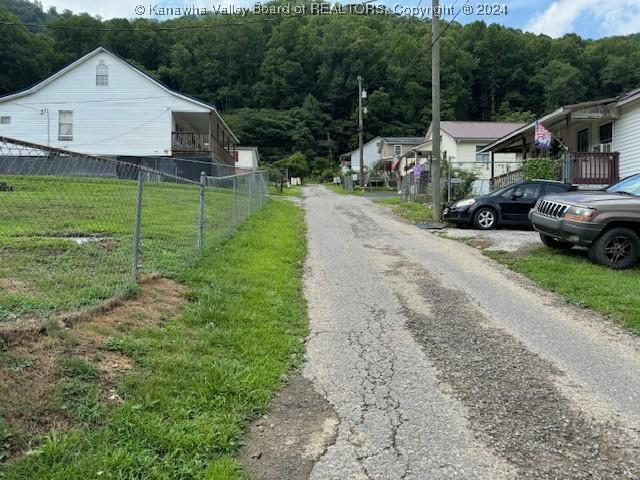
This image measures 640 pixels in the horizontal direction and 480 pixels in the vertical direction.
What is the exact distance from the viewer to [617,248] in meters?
9.74

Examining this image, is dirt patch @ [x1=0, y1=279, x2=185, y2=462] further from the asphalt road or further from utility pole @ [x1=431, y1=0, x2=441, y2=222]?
utility pole @ [x1=431, y1=0, x2=441, y2=222]

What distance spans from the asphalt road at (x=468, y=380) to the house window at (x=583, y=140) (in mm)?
16388

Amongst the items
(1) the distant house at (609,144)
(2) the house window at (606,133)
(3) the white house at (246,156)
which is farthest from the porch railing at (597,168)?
(3) the white house at (246,156)

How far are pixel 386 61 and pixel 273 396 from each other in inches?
2371

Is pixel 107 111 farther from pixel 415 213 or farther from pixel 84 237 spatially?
pixel 84 237

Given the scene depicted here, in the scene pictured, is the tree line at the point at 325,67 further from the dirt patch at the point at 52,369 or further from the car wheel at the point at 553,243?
the dirt patch at the point at 52,369

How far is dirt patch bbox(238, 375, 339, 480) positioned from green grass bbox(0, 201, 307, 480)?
0.11 m

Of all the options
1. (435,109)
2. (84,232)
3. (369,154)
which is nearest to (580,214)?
(84,232)

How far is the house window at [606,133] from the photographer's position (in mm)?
19906

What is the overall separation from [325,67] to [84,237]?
253 feet

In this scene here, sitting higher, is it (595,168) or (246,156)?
(246,156)

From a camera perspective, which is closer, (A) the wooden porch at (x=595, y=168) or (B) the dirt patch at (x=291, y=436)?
(B) the dirt patch at (x=291, y=436)

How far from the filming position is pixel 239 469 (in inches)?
123

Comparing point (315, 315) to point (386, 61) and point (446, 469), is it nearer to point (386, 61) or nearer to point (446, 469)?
point (446, 469)
